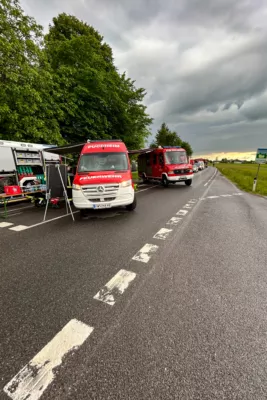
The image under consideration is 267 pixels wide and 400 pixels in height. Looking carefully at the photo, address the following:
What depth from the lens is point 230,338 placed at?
5.82ft

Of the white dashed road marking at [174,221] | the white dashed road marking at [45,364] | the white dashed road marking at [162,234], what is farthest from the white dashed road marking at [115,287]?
the white dashed road marking at [174,221]

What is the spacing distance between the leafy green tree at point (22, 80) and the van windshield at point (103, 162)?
5236 mm

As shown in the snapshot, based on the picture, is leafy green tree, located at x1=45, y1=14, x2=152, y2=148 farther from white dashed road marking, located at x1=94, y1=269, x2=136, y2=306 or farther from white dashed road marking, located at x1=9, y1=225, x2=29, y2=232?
white dashed road marking, located at x1=94, y1=269, x2=136, y2=306

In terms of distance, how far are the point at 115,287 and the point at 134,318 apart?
60cm

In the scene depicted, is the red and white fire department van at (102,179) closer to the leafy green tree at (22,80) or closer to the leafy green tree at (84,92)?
Result: the leafy green tree at (22,80)

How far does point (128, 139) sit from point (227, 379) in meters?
18.2

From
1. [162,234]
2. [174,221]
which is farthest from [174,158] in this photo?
[162,234]

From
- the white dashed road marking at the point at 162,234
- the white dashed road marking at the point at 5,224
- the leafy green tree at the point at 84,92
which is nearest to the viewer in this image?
the white dashed road marking at the point at 162,234

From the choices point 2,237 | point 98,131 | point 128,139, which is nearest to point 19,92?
point 98,131

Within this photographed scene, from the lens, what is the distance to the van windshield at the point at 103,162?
650cm

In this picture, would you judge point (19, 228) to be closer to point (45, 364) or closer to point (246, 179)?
point (45, 364)

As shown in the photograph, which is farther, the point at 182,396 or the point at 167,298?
the point at 167,298

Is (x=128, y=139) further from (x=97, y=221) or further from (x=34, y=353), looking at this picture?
(x=34, y=353)

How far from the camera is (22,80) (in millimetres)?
9289
